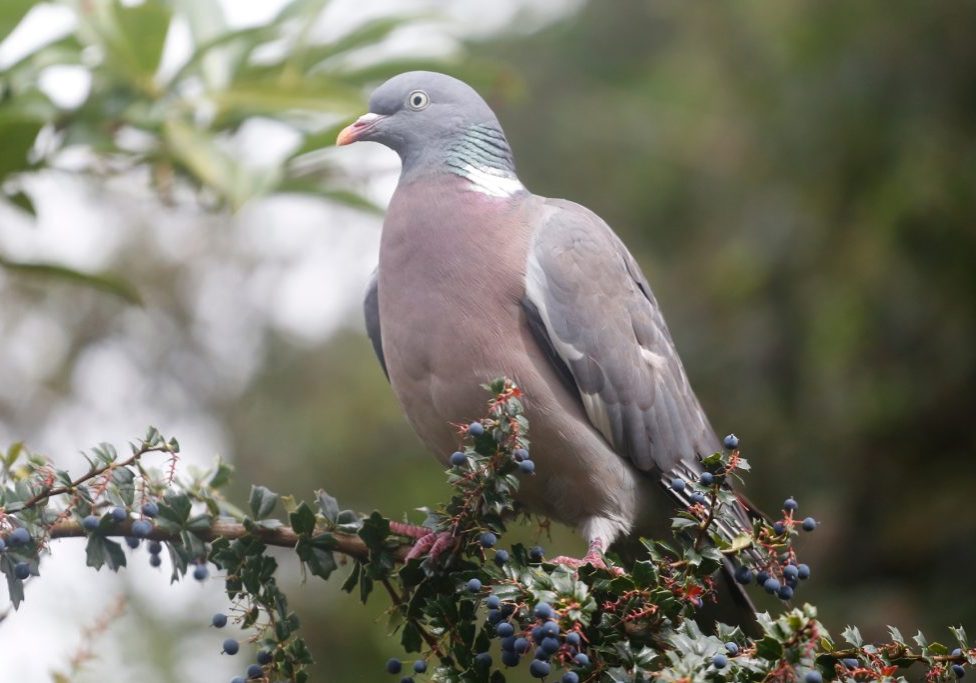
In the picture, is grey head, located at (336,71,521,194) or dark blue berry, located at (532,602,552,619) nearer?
dark blue berry, located at (532,602,552,619)

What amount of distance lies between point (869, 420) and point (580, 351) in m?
3.06

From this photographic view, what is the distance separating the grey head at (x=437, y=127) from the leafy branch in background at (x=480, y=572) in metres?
1.22

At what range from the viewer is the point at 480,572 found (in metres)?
2.29

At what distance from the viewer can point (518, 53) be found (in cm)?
892

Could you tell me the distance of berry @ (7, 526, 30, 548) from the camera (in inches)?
80.5

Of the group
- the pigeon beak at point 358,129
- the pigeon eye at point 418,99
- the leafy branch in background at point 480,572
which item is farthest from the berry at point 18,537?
the pigeon eye at point 418,99

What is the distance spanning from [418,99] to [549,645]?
Answer: 1.85 m


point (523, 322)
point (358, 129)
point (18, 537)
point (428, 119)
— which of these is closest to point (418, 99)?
point (428, 119)

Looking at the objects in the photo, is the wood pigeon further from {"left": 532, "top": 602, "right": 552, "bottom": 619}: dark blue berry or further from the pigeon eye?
{"left": 532, "top": 602, "right": 552, "bottom": 619}: dark blue berry

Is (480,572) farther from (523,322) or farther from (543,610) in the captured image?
(523,322)

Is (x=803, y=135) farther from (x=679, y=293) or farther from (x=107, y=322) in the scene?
(x=107, y=322)

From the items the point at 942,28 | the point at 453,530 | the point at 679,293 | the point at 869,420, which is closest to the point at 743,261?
the point at 679,293

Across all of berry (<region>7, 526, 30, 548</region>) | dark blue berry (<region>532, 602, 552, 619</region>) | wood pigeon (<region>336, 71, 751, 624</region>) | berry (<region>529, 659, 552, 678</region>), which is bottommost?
berry (<region>529, 659, 552, 678</region>)

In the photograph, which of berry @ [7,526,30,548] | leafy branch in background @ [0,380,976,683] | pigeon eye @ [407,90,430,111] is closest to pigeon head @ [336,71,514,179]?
pigeon eye @ [407,90,430,111]
